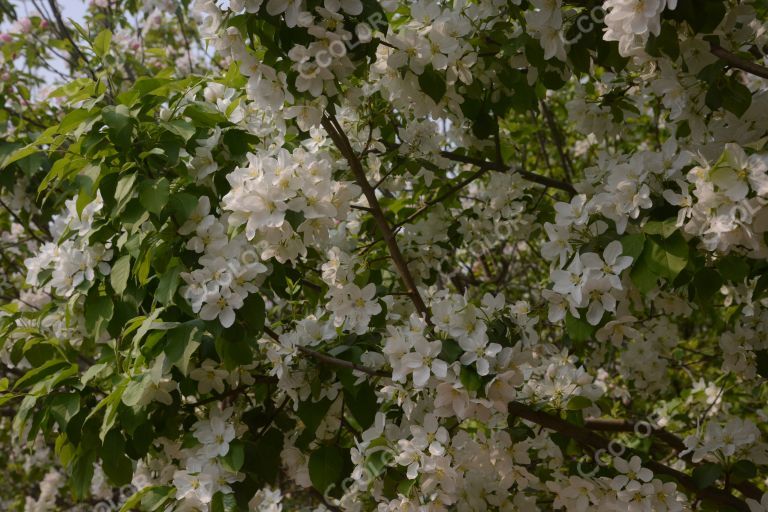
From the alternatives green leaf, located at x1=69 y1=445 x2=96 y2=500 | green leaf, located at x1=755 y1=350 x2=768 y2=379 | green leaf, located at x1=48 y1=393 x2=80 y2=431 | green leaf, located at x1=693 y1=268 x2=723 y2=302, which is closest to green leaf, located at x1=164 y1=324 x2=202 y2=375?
green leaf, located at x1=48 y1=393 x2=80 y2=431

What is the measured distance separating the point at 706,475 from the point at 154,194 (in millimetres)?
1461

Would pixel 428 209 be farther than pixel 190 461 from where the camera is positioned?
Yes

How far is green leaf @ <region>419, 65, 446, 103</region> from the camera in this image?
2068 millimetres

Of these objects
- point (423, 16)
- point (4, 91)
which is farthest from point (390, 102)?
point (4, 91)

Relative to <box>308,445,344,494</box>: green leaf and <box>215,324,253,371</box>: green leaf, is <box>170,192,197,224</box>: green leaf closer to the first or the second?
<box>215,324,253,371</box>: green leaf

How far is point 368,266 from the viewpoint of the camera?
2.40 m

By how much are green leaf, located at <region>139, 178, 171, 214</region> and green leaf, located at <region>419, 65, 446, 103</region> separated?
71cm

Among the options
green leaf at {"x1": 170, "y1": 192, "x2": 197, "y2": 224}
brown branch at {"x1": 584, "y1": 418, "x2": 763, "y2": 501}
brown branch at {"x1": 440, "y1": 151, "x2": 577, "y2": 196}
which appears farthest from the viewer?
brown branch at {"x1": 440, "y1": 151, "x2": 577, "y2": 196}

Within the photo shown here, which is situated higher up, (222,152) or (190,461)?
(222,152)

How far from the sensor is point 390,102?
2402mm

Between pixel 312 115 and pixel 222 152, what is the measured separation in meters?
0.25

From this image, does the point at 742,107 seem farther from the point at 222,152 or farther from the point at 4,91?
the point at 4,91

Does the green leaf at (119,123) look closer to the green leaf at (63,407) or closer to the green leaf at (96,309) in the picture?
the green leaf at (96,309)

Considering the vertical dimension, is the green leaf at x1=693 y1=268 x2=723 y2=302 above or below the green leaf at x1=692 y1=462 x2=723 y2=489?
above
